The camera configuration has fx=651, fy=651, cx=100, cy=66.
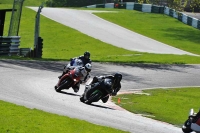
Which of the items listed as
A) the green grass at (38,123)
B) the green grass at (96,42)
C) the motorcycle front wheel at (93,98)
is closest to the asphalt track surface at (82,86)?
the motorcycle front wheel at (93,98)

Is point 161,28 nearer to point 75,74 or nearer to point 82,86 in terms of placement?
point 82,86

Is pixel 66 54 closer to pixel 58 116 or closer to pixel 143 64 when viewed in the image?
pixel 143 64

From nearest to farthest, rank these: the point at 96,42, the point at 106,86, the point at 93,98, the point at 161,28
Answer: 1. the point at 93,98
2. the point at 106,86
3. the point at 96,42
4. the point at 161,28

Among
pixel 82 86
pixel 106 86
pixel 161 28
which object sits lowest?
pixel 82 86

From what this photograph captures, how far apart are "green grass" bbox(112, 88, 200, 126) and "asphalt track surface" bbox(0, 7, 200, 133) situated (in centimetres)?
66

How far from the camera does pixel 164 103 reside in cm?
2089

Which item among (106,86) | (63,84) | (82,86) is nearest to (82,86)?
(82,86)

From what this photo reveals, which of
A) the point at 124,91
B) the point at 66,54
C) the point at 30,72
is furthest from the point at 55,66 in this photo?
the point at 66,54

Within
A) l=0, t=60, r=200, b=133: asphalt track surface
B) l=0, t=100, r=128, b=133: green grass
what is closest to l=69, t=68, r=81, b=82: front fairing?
l=0, t=60, r=200, b=133: asphalt track surface

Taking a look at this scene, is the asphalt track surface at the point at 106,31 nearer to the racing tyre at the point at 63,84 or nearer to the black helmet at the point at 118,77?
the racing tyre at the point at 63,84

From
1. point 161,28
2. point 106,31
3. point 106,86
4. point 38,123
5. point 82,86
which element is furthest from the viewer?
point 161,28

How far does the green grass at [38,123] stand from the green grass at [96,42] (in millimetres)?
19826

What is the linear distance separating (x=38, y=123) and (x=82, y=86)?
11091mm

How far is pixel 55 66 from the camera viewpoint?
29.0 metres
